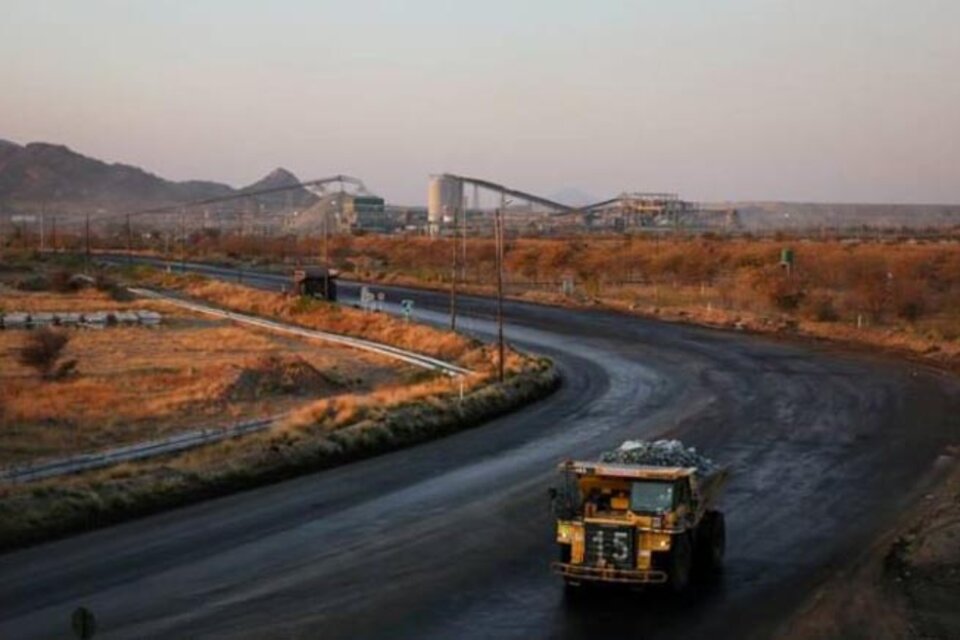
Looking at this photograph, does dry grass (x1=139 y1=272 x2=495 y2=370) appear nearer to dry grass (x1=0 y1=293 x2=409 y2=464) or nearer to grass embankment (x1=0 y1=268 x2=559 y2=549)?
grass embankment (x1=0 y1=268 x2=559 y2=549)

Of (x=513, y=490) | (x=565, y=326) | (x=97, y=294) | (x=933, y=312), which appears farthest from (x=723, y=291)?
(x=513, y=490)

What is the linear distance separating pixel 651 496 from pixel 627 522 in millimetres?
519

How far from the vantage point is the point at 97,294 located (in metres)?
84.8

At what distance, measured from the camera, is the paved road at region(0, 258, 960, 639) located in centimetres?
1634

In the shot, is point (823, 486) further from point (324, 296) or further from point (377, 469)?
point (324, 296)

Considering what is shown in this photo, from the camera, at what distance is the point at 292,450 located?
27875 mm

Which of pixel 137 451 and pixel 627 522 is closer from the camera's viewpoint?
pixel 627 522

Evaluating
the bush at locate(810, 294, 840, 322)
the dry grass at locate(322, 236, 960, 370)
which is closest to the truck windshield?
the dry grass at locate(322, 236, 960, 370)

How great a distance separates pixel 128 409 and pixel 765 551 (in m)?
20.1

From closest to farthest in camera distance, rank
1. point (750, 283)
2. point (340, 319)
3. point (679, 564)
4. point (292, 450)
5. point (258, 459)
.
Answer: point (679, 564) < point (258, 459) < point (292, 450) < point (340, 319) < point (750, 283)

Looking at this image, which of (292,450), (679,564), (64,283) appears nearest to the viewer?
(679,564)

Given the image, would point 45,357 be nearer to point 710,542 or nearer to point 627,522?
point 710,542

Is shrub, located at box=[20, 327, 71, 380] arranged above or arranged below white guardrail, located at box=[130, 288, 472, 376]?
above

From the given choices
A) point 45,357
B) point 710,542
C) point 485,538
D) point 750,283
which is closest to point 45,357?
point 45,357
